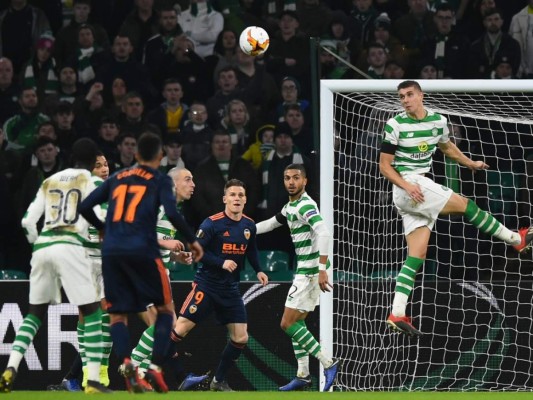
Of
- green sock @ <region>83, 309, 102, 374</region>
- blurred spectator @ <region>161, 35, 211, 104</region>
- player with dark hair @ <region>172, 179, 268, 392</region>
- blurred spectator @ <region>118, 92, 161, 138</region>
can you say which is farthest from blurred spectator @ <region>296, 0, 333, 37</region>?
green sock @ <region>83, 309, 102, 374</region>

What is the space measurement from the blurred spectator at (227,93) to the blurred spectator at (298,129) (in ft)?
2.00

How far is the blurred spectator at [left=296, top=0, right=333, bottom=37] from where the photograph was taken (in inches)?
610

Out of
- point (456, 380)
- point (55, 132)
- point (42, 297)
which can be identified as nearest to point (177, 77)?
point (55, 132)

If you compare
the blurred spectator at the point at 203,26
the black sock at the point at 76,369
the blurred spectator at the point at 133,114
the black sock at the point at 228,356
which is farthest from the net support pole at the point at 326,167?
the blurred spectator at the point at 203,26

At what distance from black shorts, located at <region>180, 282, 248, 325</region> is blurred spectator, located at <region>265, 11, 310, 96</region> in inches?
176

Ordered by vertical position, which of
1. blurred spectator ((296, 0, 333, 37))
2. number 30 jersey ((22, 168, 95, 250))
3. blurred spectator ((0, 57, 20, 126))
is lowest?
number 30 jersey ((22, 168, 95, 250))

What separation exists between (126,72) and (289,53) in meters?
1.96

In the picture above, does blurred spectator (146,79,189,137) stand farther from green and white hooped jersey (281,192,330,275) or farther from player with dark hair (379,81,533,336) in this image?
player with dark hair (379,81,533,336)

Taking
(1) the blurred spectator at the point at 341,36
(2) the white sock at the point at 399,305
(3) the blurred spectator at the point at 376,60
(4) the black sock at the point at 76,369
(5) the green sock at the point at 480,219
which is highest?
(1) the blurred spectator at the point at 341,36

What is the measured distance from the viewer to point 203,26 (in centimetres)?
1564

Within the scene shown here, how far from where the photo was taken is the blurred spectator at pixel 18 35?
15.7 m

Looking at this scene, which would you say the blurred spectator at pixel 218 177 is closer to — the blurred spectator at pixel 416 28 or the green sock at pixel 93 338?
the blurred spectator at pixel 416 28

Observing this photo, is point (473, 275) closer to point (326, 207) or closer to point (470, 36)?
point (326, 207)

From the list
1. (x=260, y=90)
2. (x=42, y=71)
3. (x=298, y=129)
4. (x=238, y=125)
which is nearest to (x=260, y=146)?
(x=238, y=125)
